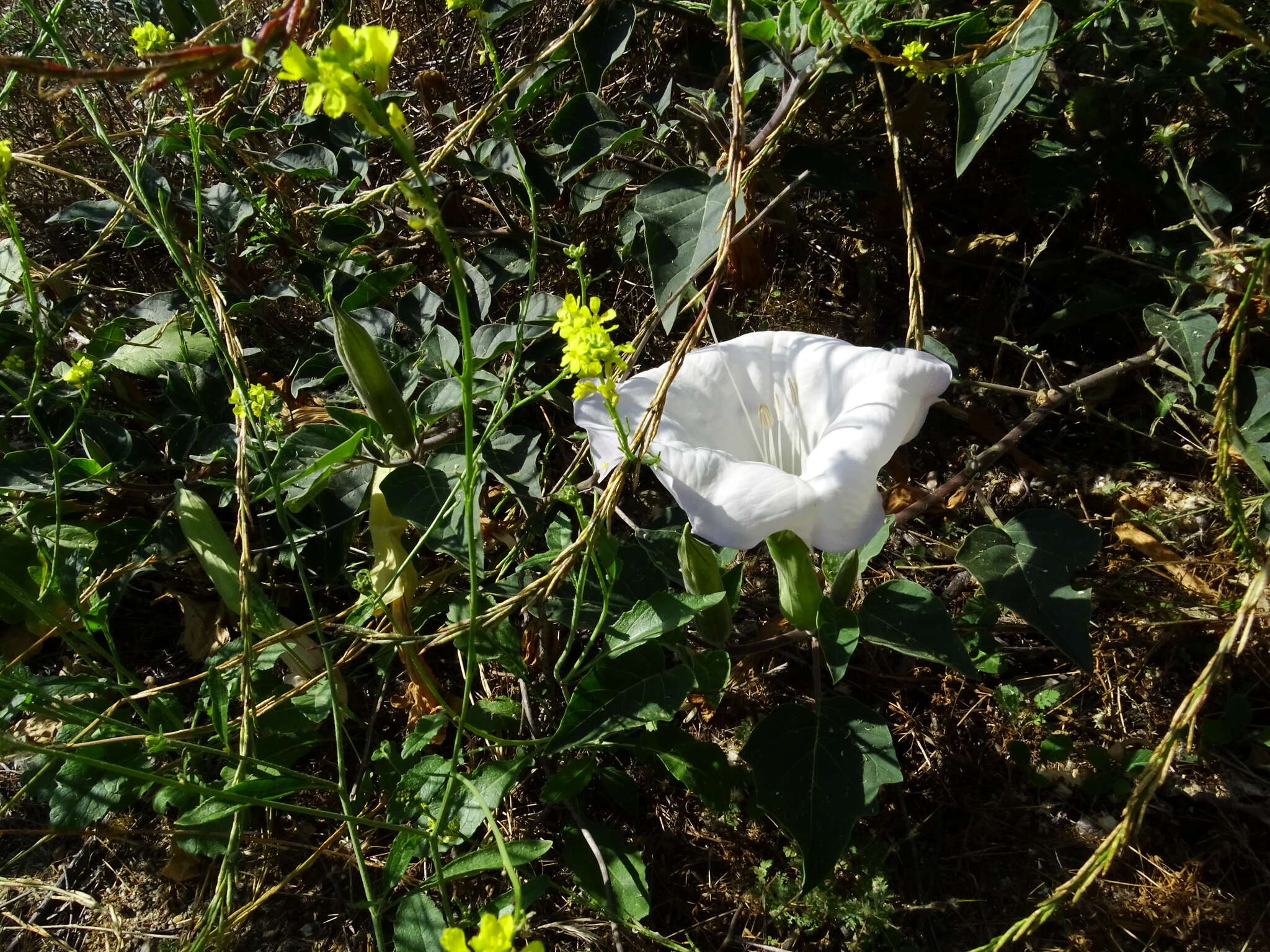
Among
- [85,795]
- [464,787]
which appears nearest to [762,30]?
[464,787]

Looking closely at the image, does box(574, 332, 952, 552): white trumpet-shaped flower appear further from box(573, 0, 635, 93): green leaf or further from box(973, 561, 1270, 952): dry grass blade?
box(573, 0, 635, 93): green leaf

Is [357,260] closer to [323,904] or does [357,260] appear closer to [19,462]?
[19,462]

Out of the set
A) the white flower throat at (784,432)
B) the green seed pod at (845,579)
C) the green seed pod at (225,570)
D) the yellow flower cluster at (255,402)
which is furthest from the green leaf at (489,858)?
the yellow flower cluster at (255,402)

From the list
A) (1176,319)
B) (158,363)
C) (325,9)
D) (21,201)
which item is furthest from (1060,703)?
(21,201)

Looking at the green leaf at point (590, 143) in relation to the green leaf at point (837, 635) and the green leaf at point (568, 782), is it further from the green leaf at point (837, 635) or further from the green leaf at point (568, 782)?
the green leaf at point (568, 782)

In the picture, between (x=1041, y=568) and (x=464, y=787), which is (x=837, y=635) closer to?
(x=1041, y=568)

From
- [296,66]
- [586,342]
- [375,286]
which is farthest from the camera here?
[375,286]

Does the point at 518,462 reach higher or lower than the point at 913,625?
higher
